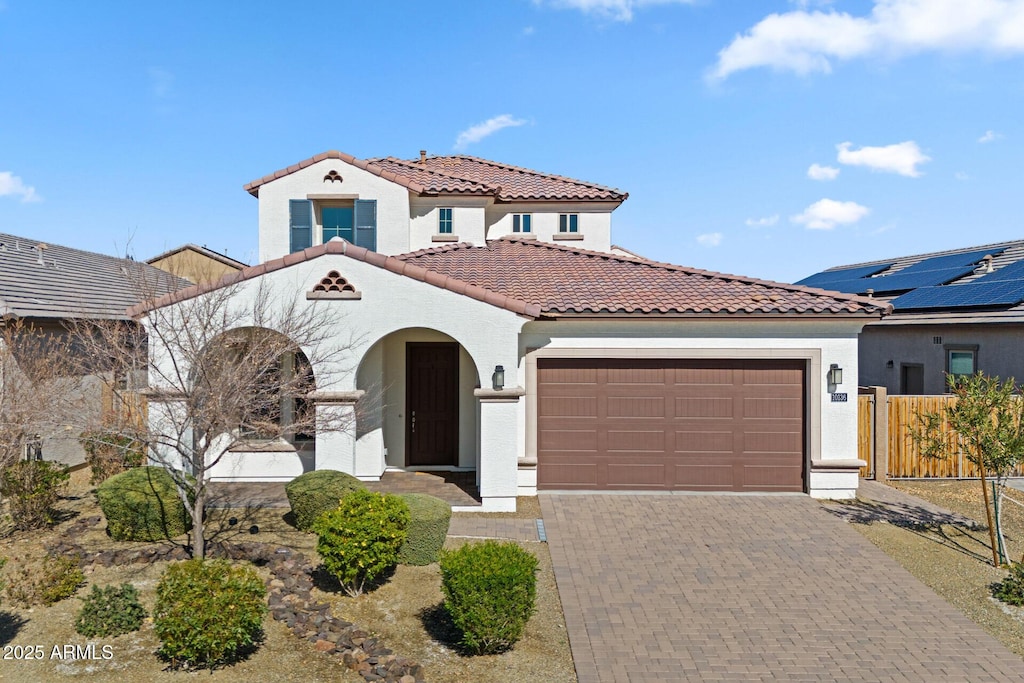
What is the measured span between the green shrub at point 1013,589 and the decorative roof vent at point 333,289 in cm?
1052

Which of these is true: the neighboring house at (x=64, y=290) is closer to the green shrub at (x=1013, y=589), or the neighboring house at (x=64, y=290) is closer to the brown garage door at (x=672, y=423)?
the brown garage door at (x=672, y=423)

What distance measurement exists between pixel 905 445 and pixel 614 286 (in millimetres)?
7605

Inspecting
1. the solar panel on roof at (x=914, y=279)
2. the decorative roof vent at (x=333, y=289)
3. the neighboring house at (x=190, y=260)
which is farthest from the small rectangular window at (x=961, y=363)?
the neighboring house at (x=190, y=260)

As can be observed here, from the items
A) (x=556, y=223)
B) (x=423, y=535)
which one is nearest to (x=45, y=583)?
(x=423, y=535)

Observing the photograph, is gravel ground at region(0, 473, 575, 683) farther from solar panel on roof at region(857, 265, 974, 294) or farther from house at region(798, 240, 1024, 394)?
solar panel on roof at region(857, 265, 974, 294)

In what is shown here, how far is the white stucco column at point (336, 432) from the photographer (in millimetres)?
11398

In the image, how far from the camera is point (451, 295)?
11539 mm

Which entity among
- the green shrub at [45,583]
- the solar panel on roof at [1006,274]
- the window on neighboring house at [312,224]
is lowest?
the green shrub at [45,583]

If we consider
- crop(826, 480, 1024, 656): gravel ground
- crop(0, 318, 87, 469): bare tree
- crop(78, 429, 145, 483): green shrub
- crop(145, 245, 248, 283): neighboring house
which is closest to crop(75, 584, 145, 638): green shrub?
crop(0, 318, 87, 469): bare tree

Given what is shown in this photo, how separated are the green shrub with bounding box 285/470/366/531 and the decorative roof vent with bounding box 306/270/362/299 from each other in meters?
3.30

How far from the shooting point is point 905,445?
14281 millimetres

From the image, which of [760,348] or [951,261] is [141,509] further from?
[951,261]

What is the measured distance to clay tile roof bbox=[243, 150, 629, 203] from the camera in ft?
53.4

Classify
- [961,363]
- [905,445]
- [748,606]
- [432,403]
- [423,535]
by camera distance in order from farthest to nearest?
[961,363] → [905,445] → [432,403] → [423,535] → [748,606]
